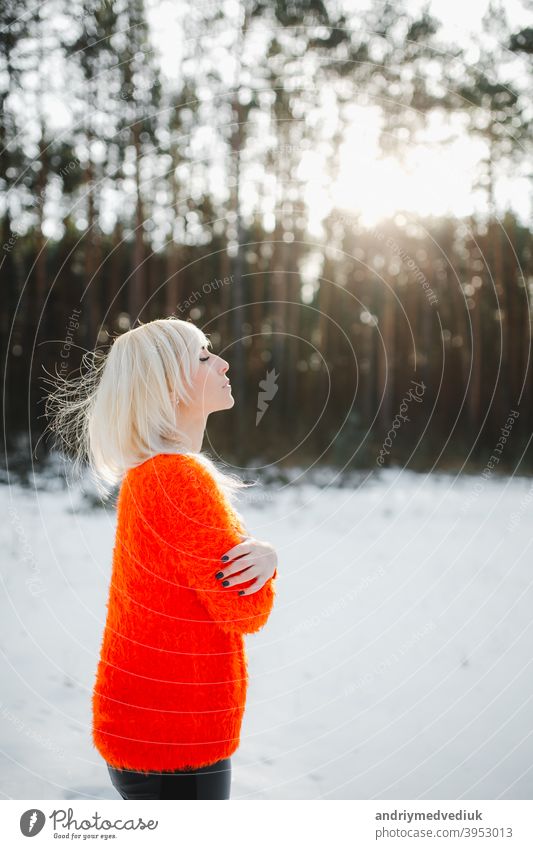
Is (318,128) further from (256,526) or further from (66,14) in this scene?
(256,526)

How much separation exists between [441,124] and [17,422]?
6857 mm

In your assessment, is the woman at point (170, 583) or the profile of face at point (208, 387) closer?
the woman at point (170, 583)

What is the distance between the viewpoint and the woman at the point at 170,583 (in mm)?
1403

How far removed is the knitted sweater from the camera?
4.60 ft

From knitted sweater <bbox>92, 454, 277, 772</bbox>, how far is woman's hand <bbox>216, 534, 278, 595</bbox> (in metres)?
0.01

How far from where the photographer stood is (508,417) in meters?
13.9

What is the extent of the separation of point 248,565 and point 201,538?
105mm

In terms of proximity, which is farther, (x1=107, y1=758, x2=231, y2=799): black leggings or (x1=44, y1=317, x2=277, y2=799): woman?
(x1=107, y1=758, x2=231, y2=799): black leggings
